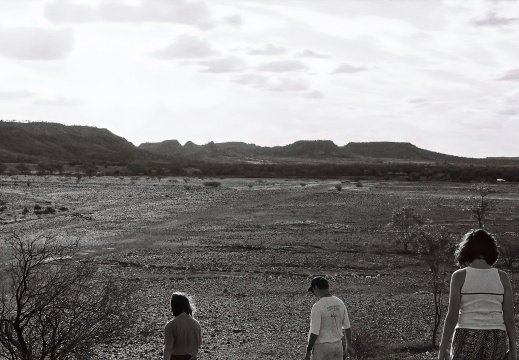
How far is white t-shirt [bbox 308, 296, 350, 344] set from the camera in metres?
5.77

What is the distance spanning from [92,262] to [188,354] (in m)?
21.4

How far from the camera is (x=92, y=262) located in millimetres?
25766

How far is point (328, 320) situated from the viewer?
19.0ft

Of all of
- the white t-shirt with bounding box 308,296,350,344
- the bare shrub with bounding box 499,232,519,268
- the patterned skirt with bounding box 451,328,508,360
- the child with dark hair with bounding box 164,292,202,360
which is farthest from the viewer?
the bare shrub with bounding box 499,232,519,268

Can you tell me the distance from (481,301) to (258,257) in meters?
23.3

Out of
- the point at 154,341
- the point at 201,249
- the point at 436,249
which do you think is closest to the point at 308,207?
the point at 201,249

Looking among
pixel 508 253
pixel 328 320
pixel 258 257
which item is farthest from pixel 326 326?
pixel 508 253

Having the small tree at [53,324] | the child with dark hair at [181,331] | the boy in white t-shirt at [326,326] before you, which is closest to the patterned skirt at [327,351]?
the boy in white t-shirt at [326,326]

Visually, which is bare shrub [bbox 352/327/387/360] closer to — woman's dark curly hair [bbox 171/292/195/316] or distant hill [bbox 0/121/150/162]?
woman's dark curly hair [bbox 171/292/195/316]

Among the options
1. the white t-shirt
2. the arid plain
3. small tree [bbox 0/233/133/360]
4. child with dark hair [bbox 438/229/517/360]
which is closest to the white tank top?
child with dark hair [bbox 438/229/517/360]

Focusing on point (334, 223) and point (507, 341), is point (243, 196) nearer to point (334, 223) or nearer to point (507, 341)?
point (334, 223)

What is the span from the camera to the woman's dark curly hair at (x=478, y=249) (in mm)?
4246

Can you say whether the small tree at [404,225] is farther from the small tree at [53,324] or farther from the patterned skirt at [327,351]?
the patterned skirt at [327,351]

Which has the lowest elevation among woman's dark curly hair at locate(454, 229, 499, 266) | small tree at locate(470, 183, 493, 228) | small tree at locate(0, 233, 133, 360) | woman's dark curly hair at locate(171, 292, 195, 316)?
small tree at locate(0, 233, 133, 360)
